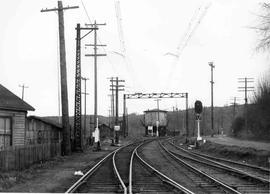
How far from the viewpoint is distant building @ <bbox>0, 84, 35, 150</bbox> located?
26.9 m

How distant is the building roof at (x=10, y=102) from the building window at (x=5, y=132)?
862mm

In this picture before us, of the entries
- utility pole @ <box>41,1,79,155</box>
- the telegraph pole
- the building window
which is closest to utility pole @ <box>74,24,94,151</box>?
the telegraph pole

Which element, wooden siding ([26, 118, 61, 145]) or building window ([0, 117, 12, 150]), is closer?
building window ([0, 117, 12, 150])

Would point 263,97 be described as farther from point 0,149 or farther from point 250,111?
point 0,149

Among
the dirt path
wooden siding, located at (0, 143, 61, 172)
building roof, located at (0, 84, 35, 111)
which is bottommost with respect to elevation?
the dirt path

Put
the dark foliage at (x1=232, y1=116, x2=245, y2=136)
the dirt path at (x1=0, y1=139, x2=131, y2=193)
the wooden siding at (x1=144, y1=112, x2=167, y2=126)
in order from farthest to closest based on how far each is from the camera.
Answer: the wooden siding at (x1=144, y1=112, x2=167, y2=126) < the dark foliage at (x1=232, y1=116, x2=245, y2=136) < the dirt path at (x1=0, y1=139, x2=131, y2=193)

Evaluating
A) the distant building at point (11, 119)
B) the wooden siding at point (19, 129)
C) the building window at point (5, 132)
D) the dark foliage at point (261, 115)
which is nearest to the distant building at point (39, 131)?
the wooden siding at point (19, 129)

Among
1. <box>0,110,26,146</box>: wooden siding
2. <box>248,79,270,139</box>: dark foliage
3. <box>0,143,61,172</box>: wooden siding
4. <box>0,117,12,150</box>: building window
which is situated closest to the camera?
<box>0,143,61,172</box>: wooden siding

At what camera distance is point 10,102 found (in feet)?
91.0

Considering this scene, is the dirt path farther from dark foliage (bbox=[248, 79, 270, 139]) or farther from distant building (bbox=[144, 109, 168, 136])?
distant building (bbox=[144, 109, 168, 136])

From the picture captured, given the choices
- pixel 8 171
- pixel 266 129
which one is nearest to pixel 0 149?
pixel 8 171

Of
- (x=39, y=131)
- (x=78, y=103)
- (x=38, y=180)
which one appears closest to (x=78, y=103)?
(x=78, y=103)

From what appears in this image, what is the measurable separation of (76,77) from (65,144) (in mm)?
7103

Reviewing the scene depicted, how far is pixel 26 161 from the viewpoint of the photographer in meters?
22.8
